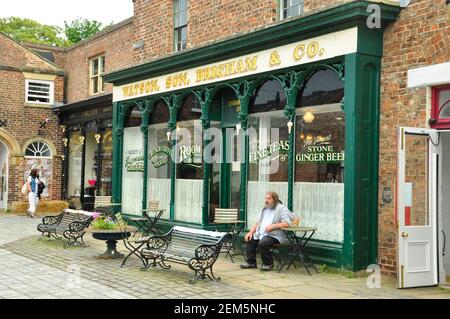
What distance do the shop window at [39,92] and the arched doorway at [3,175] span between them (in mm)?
2215

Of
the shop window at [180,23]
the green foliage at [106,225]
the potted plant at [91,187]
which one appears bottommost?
the green foliage at [106,225]

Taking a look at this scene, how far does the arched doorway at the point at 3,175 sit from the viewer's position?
23.6m

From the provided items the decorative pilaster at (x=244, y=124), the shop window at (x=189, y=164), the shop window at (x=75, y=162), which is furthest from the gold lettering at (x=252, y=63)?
the shop window at (x=75, y=162)

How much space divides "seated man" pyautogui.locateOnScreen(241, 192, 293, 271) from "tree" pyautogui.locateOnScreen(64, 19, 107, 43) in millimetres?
41044

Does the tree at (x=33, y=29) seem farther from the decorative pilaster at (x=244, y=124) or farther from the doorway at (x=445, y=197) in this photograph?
the doorway at (x=445, y=197)

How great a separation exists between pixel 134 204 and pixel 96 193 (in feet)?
18.1

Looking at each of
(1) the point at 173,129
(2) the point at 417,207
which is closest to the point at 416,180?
(2) the point at 417,207

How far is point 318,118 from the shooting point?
1057 centimetres

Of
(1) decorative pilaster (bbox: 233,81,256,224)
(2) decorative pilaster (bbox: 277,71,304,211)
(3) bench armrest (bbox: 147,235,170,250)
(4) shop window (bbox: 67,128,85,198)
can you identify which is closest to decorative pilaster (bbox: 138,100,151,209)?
(1) decorative pilaster (bbox: 233,81,256,224)

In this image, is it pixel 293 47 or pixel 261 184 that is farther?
pixel 261 184

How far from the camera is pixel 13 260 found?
35.1ft

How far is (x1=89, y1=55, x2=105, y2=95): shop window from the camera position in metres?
21.6
